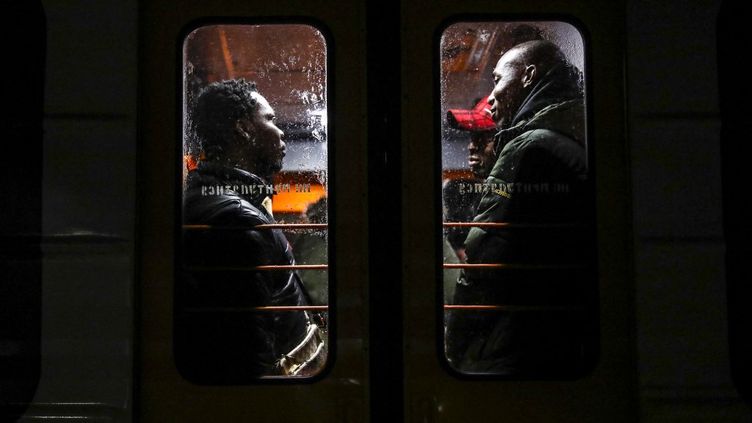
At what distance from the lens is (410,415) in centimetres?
225

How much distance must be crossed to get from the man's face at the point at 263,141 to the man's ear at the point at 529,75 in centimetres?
87

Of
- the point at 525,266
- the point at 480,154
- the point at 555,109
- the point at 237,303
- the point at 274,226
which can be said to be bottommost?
the point at 237,303

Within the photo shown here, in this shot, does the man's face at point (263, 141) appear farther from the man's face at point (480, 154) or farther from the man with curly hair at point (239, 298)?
the man's face at point (480, 154)

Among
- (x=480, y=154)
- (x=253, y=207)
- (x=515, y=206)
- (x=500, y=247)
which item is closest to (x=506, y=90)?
(x=480, y=154)

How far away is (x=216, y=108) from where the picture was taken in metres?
2.34

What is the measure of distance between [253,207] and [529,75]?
1074 millimetres

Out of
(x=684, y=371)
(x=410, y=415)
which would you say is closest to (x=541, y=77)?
(x=684, y=371)

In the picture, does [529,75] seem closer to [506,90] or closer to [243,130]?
[506,90]

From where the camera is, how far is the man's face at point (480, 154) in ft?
7.59

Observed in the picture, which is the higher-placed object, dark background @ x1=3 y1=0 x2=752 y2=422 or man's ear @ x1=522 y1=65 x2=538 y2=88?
man's ear @ x1=522 y1=65 x2=538 y2=88

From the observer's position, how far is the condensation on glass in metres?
2.29

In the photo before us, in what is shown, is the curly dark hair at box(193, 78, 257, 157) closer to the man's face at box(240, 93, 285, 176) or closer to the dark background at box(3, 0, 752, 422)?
the man's face at box(240, 93, 285, 176)

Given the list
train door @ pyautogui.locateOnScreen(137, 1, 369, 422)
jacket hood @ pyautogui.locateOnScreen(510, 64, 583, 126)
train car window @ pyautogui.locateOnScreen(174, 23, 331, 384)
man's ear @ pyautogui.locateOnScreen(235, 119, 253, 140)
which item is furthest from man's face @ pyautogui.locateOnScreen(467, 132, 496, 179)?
man's ear @ pyautogui.locateOnScreen(235, 119, 253, 140)

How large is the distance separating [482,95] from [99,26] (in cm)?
134
